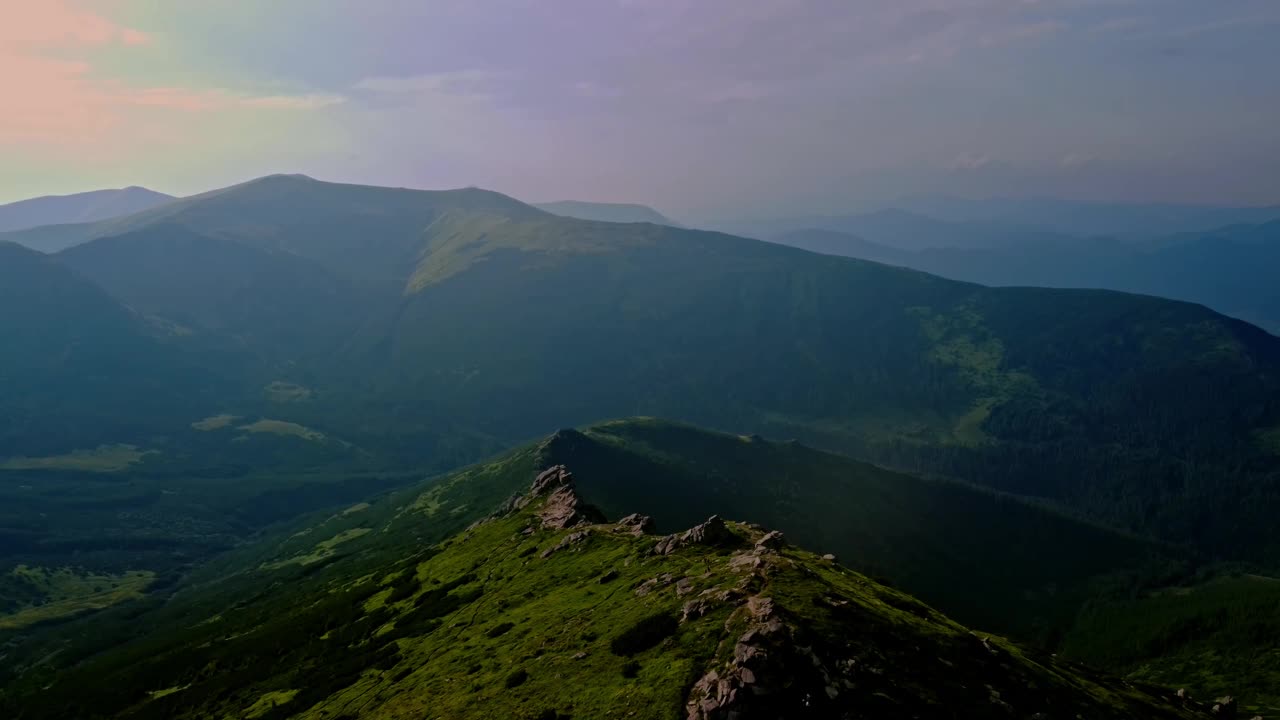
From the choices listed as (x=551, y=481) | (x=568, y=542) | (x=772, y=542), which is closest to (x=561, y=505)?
(x=551, y=481)

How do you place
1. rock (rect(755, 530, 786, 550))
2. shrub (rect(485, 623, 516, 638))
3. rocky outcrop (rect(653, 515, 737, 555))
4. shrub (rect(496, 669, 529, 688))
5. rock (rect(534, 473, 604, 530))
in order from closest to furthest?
shrub (rect(496, 669, 529, 688)), shrub (rect(485, 623, 516, 638)), rock (rect(755, 530, 786, 550)), rocky outcrop (rect(653, 515, 737, 555)), rock (rect(534, 473, 604, 530))

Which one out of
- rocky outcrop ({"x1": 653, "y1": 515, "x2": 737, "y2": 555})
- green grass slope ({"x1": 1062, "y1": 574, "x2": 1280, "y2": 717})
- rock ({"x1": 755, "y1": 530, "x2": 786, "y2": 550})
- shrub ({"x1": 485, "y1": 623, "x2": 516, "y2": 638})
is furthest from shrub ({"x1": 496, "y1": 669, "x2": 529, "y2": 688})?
green grass slope ({"x1": 1062, "y1": 574, "x2": 1280, "y2": 717})

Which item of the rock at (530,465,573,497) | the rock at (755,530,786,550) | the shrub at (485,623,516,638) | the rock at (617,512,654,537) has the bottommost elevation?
the rock at (530,465,573,497)

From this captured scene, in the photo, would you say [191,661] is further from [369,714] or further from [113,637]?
[113,637]

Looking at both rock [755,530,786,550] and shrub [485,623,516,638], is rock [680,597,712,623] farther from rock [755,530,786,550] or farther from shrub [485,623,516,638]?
shrub [485,623,516,638]

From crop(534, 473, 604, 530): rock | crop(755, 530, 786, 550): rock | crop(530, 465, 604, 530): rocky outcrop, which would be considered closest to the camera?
crop(755, 530, 786, 550): rock

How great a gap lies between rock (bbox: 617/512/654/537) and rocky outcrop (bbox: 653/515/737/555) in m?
14.2

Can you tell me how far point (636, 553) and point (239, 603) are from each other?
5972 inches

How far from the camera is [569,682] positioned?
1779 inches

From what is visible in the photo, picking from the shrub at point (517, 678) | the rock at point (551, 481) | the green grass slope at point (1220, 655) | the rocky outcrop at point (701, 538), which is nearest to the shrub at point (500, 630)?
the shrub at point (517, 678)

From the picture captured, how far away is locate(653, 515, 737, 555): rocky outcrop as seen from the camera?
2662 inches

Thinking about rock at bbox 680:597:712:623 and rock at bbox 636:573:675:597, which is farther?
rock at bbox 636:573:675:597

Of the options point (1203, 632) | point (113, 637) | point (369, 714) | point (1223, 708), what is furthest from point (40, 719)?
point (1203, 632)

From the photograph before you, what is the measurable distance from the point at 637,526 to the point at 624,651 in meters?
42.2
